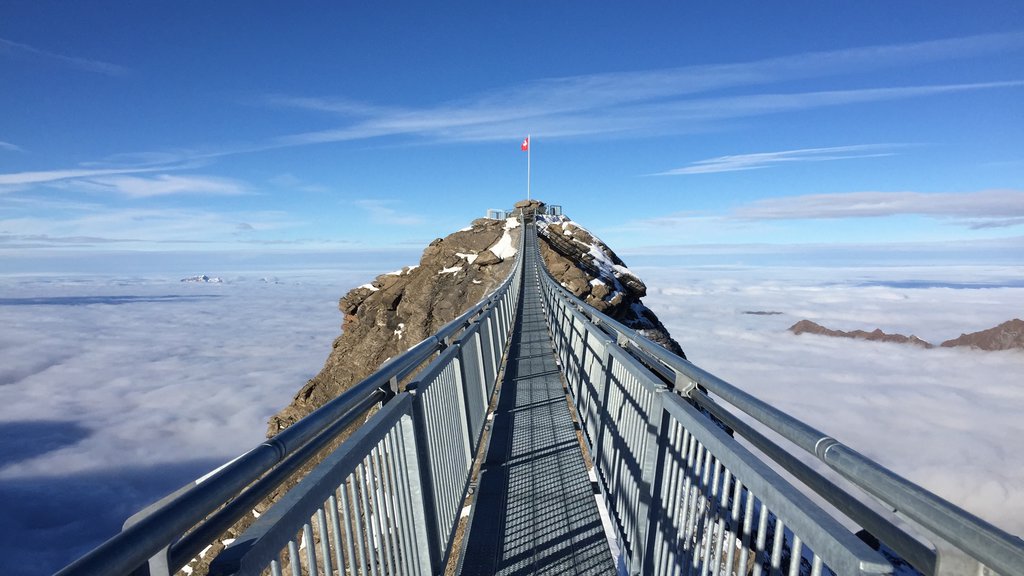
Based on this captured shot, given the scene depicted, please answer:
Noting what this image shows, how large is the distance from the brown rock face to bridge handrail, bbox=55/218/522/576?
29.8 metres

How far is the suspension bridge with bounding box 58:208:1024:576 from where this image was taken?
135 cm

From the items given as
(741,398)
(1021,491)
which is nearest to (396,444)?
(741,398)

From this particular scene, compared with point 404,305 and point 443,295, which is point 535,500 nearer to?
point 443,295

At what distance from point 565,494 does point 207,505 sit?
Result: 4.87m

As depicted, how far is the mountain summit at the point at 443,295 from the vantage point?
3325cm

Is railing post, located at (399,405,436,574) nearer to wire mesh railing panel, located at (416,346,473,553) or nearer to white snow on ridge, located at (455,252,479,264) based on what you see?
wire mesh railing panel, located at (416,346,473,553)

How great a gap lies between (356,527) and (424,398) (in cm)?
145

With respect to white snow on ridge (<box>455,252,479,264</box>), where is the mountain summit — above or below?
below

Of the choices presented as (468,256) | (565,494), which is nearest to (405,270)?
(468,256)

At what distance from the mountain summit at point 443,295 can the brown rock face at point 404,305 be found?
69 mm

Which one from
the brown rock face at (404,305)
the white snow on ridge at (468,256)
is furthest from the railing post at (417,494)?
the white snow on ridge at (468,256)

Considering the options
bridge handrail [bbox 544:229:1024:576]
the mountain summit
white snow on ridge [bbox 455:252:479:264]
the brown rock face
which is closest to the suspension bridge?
bridge handrail [bbox 544:229:1024:576]

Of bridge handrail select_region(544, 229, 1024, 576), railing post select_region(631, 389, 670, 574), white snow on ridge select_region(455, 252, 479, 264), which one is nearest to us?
bridge handrail select_region(544, 229, 1024, 576)

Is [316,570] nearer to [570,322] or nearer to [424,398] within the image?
[424,398]
